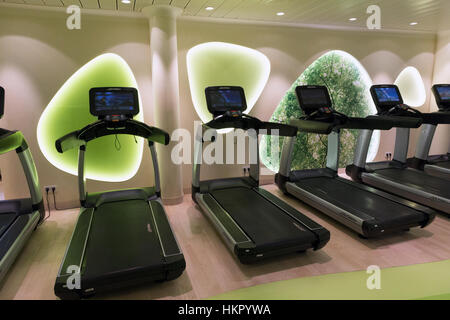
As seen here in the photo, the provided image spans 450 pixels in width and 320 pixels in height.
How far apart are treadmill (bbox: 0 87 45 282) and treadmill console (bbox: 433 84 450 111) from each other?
5985 mm

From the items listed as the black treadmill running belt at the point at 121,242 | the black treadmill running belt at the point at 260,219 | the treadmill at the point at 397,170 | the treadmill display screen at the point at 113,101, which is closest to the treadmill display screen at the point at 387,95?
the treadmill at the point at 397,170

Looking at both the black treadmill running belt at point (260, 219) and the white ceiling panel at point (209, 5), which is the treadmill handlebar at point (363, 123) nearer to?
the black treadmill running belt at point (260, 219)

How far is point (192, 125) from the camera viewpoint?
4.50 metres

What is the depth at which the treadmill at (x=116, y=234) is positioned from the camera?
7.29ft

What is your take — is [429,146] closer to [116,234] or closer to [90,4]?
[116,234]

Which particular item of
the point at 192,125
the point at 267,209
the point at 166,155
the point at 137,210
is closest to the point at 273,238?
the point at 267,209

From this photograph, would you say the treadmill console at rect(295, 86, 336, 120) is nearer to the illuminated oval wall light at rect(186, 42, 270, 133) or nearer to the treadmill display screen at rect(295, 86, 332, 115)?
the treadmill display screen at rect(295, 86, 332, 115)

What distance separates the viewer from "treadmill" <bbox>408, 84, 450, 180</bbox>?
4.66 m

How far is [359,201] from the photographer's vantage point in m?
3.61

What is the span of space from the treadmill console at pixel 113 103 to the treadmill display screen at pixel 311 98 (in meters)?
2.28

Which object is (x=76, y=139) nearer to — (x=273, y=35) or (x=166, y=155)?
(x=166, y=155)

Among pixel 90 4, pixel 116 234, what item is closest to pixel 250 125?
pixel 116 234

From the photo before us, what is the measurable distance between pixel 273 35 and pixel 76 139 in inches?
129

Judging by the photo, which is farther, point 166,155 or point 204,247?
point 166,155
